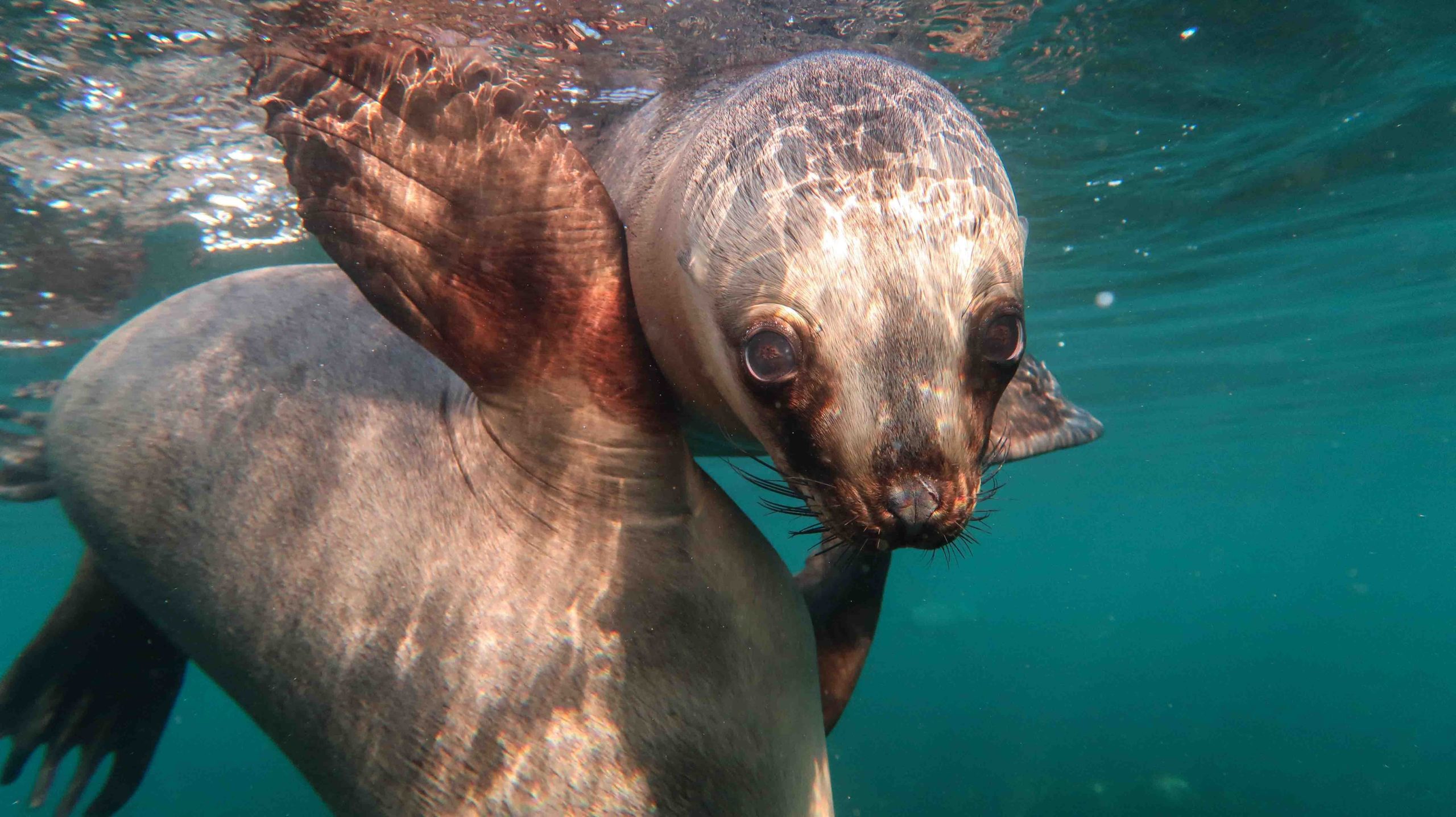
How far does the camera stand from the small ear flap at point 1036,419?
2895 millimetres

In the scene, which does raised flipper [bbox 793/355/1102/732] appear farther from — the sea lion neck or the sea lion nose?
the sea lion nose

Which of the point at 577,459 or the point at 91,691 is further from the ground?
the point at 577,459

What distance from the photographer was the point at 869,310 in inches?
65.2

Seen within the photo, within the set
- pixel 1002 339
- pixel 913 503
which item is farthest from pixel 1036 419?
pixel 913 503

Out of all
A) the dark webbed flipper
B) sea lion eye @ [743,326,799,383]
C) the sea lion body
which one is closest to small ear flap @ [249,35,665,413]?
the sea lion body

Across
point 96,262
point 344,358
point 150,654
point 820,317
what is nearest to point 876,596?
point 820,317

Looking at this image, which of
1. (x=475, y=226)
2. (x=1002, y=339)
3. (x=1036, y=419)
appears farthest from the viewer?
(x=1036, y=419)

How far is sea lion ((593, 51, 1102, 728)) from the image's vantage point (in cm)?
167

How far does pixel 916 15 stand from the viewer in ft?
18.9

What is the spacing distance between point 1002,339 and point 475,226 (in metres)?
1.40

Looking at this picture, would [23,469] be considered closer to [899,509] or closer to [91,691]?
[91,691]

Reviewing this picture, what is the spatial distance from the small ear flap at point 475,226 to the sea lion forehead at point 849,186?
1.14 ft

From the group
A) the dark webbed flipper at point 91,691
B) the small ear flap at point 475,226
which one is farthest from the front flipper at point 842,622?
the dark webbed flipper at point 91,691

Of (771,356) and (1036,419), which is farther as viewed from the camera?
(1036,419)
